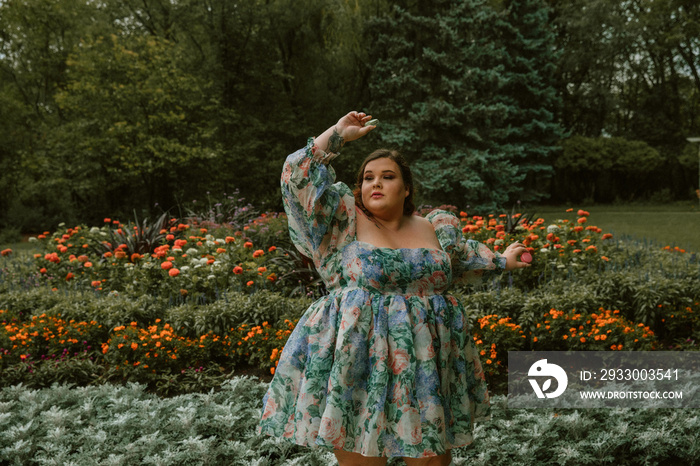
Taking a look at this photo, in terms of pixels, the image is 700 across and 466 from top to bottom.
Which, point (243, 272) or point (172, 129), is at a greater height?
point (172, 129)

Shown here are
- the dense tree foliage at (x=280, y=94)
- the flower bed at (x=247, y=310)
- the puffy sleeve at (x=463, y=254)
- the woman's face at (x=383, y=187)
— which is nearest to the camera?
the woman's face at (x=383, y=187)

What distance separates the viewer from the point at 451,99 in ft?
52.4

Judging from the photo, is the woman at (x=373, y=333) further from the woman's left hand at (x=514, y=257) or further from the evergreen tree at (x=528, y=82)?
the evergreen tree at (x=528, y=82)

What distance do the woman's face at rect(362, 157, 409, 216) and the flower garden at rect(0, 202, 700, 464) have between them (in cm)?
152

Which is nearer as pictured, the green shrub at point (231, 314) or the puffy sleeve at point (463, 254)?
the puffy sleeve at point (463, 254)

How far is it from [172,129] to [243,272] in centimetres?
1162

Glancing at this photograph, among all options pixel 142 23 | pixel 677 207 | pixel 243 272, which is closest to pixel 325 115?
pixel 142 23

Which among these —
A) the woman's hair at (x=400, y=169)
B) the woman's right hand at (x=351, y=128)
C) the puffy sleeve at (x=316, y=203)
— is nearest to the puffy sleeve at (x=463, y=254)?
the woman's hair at (x=400, y=169)

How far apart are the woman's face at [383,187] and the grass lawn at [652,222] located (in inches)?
247

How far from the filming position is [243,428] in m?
3.21

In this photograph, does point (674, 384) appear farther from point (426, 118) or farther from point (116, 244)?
point (426, 118)

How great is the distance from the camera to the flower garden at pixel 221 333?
9.80 ft

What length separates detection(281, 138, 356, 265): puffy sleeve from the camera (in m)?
1.93

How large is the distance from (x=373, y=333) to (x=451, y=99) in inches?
590
